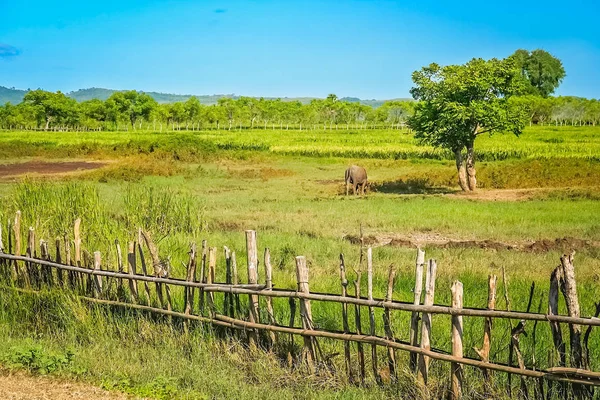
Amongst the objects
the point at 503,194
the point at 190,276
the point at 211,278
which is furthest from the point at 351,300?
the point at 503,194

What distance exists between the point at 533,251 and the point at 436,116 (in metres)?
12.7

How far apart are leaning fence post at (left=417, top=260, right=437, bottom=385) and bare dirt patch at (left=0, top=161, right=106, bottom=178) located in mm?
29933

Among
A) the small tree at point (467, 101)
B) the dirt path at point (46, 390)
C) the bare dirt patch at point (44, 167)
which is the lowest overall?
the dirt path at point (46, 390)

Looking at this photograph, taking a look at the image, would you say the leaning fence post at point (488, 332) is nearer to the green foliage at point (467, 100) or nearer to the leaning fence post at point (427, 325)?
the leaning fence post at point (427, 325)

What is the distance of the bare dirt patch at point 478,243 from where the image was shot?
1312cm

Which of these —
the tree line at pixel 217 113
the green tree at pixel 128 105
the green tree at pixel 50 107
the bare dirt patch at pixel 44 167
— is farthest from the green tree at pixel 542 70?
the bare dirt patch at pixel 44 167

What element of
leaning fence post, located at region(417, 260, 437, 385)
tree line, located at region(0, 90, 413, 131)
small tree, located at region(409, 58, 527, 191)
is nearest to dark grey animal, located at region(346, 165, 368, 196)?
small tree, located at region(409, 58, 527, 191)

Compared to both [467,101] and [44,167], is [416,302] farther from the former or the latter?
[44,167]

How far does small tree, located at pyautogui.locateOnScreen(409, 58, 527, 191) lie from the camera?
2317 centimetres

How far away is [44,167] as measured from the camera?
118 feet

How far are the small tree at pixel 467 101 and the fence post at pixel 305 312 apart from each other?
59.9 ft

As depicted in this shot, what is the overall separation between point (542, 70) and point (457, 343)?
389ft

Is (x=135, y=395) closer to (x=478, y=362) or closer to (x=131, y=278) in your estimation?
(x=131, y=278)

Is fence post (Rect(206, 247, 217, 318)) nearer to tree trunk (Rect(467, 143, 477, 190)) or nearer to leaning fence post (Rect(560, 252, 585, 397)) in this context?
leaning fence post (Rect(560, 252, 585, 397))
